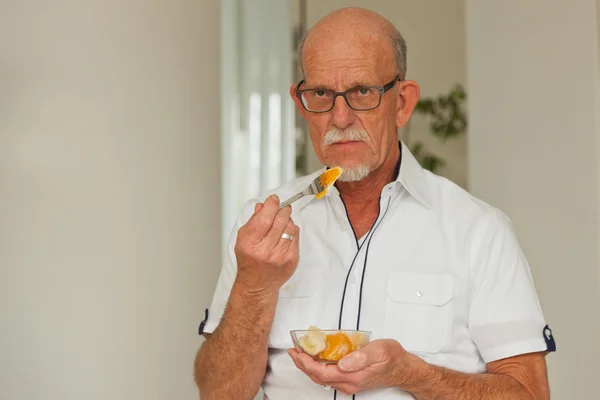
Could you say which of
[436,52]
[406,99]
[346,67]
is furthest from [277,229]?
[436,52]

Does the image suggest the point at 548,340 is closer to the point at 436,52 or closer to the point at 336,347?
the point at 336,347

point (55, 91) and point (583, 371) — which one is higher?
point (55, 91)

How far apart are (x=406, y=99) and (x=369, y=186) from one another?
24cm

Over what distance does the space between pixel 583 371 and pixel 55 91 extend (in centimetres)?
193

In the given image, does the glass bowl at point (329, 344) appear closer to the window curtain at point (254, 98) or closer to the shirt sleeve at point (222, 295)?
the shirt sleeve at point (222, 295)

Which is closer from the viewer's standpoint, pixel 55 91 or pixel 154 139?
pixel 55 91

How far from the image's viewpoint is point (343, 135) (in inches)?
70.1

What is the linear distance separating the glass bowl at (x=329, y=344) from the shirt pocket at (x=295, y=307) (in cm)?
32

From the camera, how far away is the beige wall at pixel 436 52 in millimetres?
5434

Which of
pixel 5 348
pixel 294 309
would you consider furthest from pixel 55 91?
pixel 294 309

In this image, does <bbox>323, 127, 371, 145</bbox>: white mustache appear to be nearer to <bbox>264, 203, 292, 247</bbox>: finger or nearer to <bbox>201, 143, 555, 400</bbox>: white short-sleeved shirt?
<bbox>201, 143, 555, 400</bbox>: white short-sleeved shirt

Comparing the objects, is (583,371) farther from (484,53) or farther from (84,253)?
(84,253)

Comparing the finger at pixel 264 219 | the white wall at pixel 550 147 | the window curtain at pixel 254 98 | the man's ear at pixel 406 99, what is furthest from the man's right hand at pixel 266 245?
the window curtain at pixel 254 98

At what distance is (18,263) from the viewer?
1.87 meters
